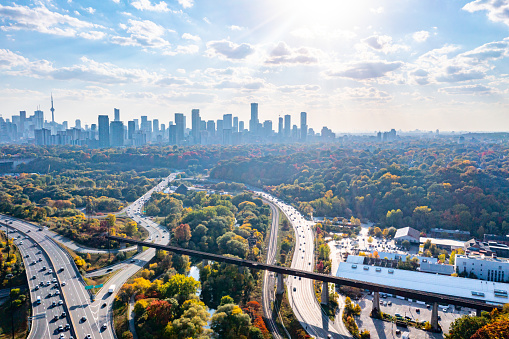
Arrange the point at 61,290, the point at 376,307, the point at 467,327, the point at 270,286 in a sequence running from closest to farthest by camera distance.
→ the point at 467,327 < the point at 61,290 < the point at 376,307 < the point at 270,286

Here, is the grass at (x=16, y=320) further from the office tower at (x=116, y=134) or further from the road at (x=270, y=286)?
the office tower at (x=116, y=134)

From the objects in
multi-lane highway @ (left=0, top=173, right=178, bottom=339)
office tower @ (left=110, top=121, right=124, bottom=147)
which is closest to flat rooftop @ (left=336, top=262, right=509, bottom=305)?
multi-lane highway @ (left=0, top=173, right=178, bottom=339)

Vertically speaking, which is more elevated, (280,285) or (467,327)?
(467,327)

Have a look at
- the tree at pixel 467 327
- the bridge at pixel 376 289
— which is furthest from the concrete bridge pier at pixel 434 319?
the tree at pixel 467 327

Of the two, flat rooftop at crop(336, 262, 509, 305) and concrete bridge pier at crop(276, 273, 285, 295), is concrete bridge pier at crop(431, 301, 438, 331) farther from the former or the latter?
concrete bridge pier at crop(276, 273, 285, 295)

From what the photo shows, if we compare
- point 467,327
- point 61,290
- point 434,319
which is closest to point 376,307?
point 434,319

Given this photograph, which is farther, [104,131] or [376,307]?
[104,131]

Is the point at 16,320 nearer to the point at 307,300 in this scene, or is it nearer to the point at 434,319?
the point at 307,300
